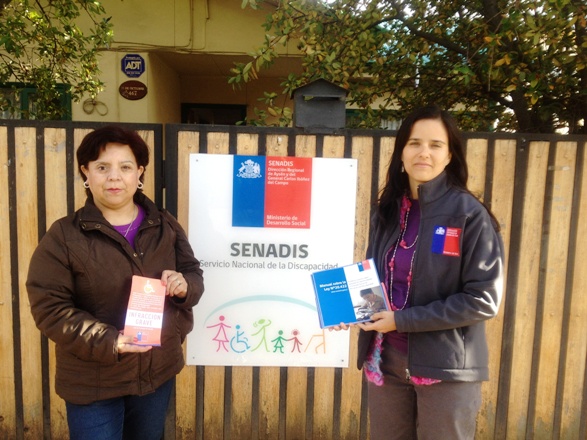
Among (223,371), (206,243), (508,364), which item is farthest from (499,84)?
(223,371)

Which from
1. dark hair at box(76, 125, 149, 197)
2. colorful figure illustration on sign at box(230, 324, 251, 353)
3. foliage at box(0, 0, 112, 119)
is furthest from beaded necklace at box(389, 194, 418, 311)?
foliage at box(0, 0, 112, 119)

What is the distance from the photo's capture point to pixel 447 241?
176 centimetres

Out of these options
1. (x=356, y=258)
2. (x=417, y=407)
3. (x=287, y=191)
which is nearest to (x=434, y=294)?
(x=417, y=407)

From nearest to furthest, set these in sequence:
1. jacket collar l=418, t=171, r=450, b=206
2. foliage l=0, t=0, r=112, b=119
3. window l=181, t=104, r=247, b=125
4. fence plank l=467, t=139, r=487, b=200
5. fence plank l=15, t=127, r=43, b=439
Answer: jacket collar l=418, t=171, r=450, b=206
fence plank l=15, t=127, r=43, b=439
fence plank l=467, t=139, r=487, b=200
foliage l=0, t=0, r=112, b=119
window l=181, t=104, r=247, b=125

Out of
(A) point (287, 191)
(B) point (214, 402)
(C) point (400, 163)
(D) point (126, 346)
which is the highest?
(C) point (400, 163)

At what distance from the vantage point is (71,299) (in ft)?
6.03

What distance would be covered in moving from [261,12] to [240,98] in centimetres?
174

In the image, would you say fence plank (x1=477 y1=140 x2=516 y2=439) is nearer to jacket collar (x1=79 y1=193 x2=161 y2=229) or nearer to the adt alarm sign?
jacket collar (x1=79 y1=193 x2=161 y2=229)

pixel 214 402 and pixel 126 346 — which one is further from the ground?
pixel 126 346

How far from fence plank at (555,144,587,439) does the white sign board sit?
55.7 inches

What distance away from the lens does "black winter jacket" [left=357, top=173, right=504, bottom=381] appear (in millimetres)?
1726

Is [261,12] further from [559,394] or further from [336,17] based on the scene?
[559,394]

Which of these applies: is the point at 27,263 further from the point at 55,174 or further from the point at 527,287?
the point at 527,287

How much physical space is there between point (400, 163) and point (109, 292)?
131 centimetres
